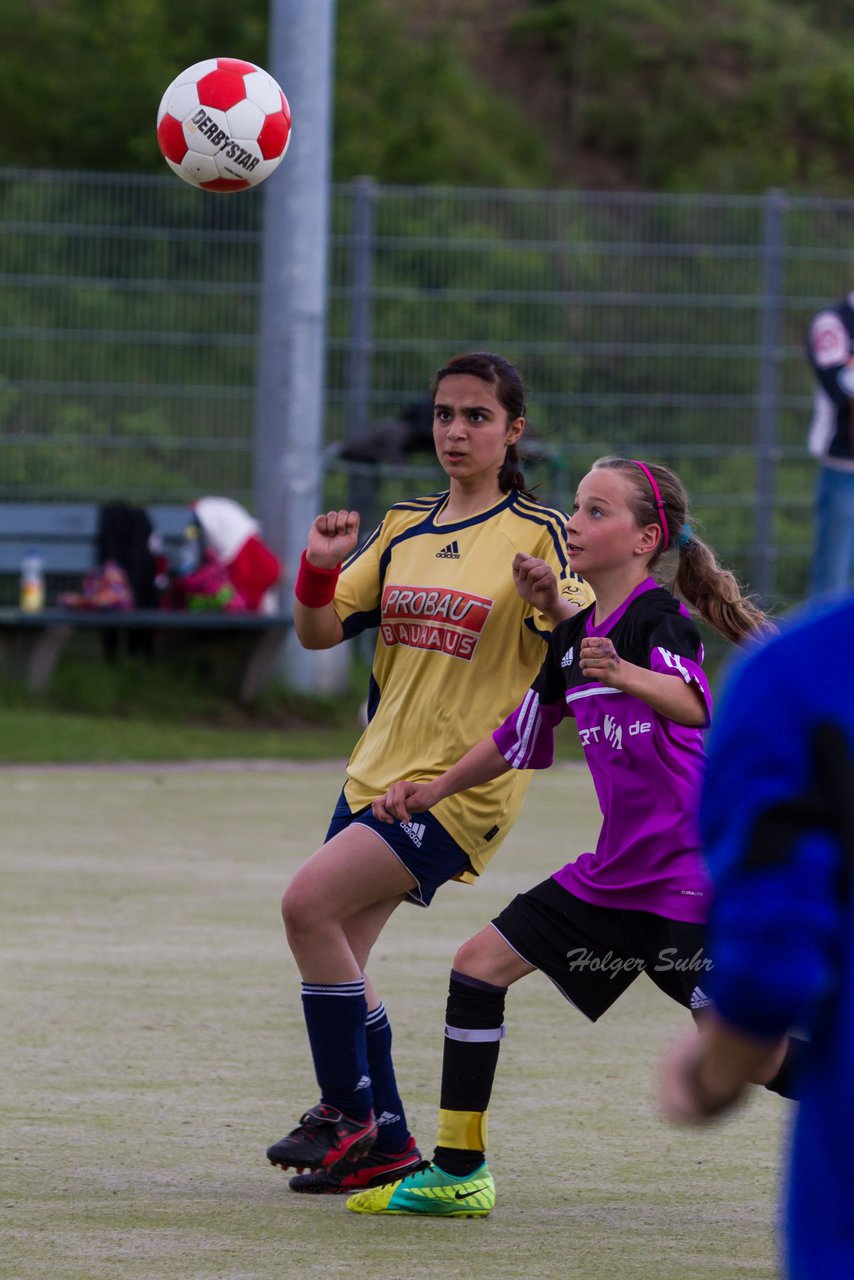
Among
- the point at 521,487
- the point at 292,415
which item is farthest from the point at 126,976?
the point at 292,415

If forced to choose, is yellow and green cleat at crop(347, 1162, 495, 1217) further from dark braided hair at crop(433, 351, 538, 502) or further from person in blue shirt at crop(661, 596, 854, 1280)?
person in blue shirt at crop(661, 596, 854, 1280)

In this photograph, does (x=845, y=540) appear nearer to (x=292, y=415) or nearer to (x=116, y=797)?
(x=292, y=415)

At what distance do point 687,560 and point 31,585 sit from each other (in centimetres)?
824

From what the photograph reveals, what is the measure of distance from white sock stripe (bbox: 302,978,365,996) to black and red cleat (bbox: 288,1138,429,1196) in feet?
1.12

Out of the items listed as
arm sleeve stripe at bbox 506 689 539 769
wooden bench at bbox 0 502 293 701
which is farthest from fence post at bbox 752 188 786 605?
arm sleeve stripe at bbox 506 689 539 769

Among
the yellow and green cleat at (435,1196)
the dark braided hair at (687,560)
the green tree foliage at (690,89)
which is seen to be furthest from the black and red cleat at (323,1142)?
the green tree foliage at (690,89)

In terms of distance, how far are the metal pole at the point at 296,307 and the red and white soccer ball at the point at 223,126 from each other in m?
5.44

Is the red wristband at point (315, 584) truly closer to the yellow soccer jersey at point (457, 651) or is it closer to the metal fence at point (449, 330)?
the yellow soccer jersey at point (457, 651)

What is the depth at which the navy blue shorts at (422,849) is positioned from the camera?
4230mm

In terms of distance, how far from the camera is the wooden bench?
11.8 meters

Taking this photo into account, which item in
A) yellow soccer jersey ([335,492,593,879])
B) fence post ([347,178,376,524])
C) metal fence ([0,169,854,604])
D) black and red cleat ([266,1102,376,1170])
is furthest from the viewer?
fence post ([347,178,376,524])

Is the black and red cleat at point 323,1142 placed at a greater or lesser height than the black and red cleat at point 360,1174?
greater

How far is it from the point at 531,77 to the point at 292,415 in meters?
16.1

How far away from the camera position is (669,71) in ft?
88.1
